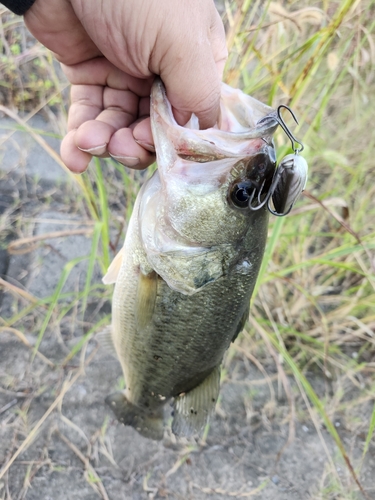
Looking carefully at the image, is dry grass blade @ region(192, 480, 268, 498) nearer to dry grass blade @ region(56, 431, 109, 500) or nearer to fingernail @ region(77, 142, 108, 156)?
dry grass blade @ region(56, 431, 109, 500)

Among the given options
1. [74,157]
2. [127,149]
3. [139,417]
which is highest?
[127,149]

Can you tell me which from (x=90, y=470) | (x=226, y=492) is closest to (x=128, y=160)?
(x=90, y=470)

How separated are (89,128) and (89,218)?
3.69 ft

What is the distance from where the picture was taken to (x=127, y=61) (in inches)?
42.9

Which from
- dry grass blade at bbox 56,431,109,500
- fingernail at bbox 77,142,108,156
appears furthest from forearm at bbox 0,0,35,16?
dry grass blade at bbox 56,431,109,500

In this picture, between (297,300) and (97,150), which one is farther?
(297,300)

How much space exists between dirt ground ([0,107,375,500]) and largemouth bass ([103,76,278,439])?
0.80 meters

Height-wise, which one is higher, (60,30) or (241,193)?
(60,30)

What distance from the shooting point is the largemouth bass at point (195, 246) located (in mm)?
970

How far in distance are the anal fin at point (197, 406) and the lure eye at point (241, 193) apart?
24.8 inches

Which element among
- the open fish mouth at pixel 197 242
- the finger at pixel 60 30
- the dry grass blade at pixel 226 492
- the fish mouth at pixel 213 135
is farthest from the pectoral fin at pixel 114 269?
the dry grass blade at pixel 226 492

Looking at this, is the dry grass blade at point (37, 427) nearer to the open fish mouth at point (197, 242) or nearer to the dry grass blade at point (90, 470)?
the dry grass blade at point (90, 470)

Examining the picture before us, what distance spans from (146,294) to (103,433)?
1134mm

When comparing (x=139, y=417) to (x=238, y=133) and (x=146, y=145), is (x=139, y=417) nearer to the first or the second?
(x=146, y=145)
